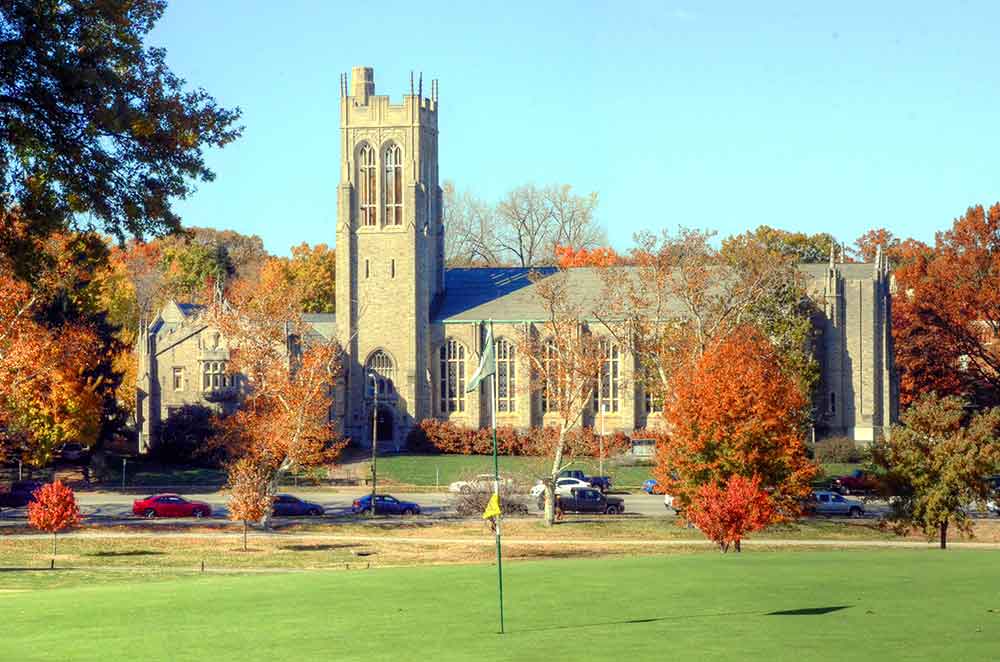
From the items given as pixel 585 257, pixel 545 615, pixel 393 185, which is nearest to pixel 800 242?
pixel 585 257

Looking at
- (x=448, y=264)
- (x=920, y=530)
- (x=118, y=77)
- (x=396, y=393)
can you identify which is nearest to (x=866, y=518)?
(x=920, y=530)

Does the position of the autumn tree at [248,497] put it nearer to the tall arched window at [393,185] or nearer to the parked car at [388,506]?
the parked car at [388,506]

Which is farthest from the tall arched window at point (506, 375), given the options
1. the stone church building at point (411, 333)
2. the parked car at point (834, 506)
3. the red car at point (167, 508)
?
the red car at point (167, 508)

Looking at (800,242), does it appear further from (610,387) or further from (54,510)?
(54,510)

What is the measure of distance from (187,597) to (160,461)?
1741 inches

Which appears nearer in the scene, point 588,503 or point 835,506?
point 588,503

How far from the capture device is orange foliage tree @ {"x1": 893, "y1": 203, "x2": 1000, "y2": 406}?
81688 millimetres

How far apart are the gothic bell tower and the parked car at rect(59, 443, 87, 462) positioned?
13624 mm

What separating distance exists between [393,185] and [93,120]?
58.1 metres

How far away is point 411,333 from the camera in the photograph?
251 ft

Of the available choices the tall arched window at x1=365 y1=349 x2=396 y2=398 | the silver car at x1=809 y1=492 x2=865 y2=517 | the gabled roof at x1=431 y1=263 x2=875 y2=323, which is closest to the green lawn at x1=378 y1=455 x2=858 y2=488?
the tall arched window at x1=365 y1=349 x2=396 y2=398

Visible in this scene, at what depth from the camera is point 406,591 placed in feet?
94.7

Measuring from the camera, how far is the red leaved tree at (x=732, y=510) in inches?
1704

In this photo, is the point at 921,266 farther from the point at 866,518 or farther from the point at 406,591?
the point at 406,591
